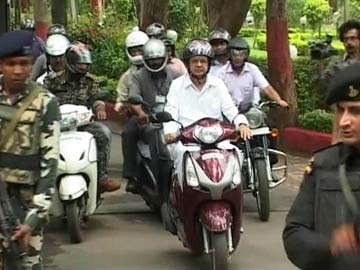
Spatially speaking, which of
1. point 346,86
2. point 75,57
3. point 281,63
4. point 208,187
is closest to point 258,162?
point 75,57

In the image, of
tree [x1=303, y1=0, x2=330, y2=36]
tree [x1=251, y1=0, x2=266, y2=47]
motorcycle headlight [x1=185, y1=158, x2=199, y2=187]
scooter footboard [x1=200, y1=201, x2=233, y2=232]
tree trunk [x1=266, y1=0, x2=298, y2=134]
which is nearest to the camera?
scooter footboard [x1=200, y1=201, x2=233, y2=232]

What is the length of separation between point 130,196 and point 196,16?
23.0 metres

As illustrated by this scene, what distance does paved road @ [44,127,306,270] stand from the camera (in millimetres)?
7258

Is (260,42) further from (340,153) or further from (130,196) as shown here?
(340,153)

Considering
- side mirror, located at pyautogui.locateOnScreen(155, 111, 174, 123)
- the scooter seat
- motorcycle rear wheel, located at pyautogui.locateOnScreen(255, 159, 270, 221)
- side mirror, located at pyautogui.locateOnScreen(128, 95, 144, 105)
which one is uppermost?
side mirror, located at pyautogui.locateOnScreen(128, 95, 144, 105)

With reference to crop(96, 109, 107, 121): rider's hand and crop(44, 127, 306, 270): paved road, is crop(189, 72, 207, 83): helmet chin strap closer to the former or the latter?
crop(96, 109, 107, 121): rider's hand

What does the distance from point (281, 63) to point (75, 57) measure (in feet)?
20.1

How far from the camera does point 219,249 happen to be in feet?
20.8

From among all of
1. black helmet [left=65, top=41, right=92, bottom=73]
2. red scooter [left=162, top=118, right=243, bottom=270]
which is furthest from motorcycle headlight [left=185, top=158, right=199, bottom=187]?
black helmet [left=65, top=41, right=92, bottom=73]

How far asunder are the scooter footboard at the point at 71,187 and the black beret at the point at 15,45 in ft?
10.7

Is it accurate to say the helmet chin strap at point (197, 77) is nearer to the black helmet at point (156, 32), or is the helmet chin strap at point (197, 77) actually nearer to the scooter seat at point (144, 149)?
the scooter seat at point (144, 149)

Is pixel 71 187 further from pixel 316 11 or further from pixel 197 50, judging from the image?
pixel 316 11

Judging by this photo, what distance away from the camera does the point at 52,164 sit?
14.5 ft

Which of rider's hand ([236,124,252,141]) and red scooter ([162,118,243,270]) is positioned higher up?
rider's hand ([236,124,252,141])
